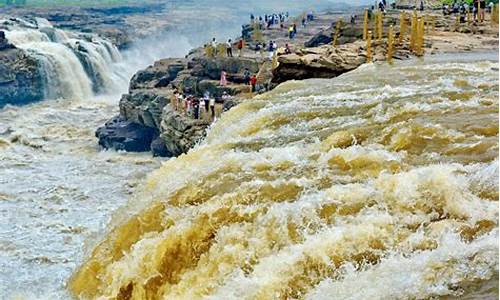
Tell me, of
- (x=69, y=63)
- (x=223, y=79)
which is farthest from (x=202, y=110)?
(x=69, y=63)

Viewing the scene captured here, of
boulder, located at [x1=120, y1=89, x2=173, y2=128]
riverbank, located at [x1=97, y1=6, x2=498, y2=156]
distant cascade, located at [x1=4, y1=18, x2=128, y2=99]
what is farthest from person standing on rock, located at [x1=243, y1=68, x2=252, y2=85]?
distant cascade, located at [x1=4, y1=18, x2=128, y2=99]

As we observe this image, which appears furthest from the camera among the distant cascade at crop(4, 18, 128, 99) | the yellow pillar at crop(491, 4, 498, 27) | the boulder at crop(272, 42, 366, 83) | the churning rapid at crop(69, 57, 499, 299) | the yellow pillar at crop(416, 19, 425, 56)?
the distant cascade at crop(4, 18, 128, 99)

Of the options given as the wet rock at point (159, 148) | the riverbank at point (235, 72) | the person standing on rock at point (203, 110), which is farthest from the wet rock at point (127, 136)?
the person standing on rock at point (203, 110)

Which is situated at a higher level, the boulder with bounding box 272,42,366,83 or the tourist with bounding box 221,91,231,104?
the boulder with bounding box 272,42,366,83

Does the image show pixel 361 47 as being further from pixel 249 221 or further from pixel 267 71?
pixel 249 221

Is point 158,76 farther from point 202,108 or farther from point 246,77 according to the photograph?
point 202,108

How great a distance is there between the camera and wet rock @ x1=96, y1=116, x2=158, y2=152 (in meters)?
29.8

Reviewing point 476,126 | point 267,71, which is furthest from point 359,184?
point 267,71

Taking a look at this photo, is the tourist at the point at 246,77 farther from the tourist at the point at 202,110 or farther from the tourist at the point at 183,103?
the tourist at the point at 202,110

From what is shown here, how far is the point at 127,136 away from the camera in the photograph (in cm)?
3027

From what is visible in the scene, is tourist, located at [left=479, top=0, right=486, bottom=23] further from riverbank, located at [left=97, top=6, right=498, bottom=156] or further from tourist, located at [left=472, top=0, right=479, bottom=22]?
riverbank, located at [left=97, top=6, right=498, bottom=156]

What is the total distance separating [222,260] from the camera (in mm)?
7855

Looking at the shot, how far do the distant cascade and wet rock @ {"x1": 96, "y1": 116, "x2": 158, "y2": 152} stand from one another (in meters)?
11.6

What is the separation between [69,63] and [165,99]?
15876 millimetres
